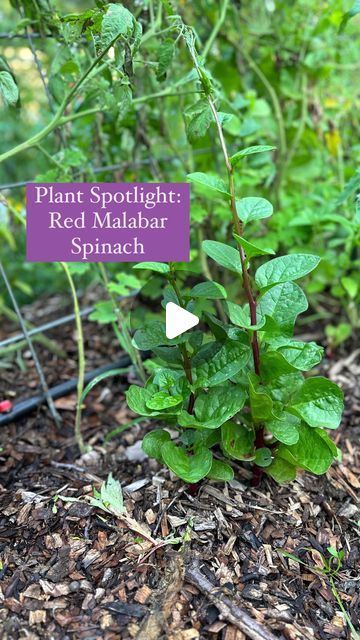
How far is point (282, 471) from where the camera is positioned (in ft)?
4.22

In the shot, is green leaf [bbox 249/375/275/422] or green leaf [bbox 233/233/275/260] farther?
green leaf [bbox 249/375/275/422]

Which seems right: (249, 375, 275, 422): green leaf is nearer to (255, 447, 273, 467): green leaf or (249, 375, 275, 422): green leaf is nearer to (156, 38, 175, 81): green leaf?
(255, 447, 273, 467): green leaf

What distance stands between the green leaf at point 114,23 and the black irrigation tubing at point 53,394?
106cm

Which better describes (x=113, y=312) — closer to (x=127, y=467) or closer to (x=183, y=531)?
(x=127, y=467)

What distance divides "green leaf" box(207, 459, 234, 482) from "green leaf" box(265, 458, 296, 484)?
120 millimetres

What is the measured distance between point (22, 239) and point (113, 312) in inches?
51.5

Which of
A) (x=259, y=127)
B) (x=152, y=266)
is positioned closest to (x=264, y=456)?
(x=152, y=266)

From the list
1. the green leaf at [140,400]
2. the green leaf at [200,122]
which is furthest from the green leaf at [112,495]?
the green leaf at [200,122]

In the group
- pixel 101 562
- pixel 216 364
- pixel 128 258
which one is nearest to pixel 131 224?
pixel 128 258

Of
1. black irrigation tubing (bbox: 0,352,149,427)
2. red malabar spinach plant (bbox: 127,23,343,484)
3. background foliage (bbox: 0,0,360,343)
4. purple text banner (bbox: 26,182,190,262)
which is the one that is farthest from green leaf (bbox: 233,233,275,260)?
black irrigation tubing (bbox: 0,352,149,427)

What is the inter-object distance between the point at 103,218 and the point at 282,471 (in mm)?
748

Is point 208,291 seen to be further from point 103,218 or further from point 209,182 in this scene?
point 103,218

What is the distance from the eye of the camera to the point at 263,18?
7.80ft

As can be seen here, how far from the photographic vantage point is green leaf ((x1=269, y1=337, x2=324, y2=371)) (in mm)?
1190
